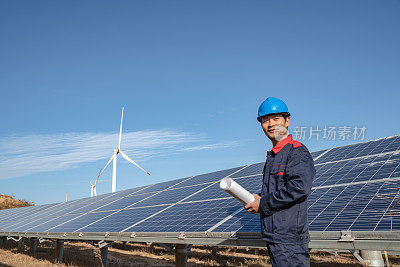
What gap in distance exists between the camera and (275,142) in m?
5.16

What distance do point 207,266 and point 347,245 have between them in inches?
679

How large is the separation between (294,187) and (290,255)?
0.90 meters

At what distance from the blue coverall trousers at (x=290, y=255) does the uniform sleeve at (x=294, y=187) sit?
48 centimetres

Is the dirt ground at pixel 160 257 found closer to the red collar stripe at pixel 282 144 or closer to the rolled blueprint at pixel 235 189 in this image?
the rolled blueprint at pixel 235 189

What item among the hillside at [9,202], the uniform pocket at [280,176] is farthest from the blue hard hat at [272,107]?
the hillside at [9,202]

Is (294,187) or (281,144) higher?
(281,144)

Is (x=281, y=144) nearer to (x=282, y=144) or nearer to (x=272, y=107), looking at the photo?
(x=282, y=144)

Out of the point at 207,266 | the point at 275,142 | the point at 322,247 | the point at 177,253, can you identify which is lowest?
the point at 207,266

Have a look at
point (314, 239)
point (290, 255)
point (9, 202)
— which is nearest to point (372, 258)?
point (314, 239)

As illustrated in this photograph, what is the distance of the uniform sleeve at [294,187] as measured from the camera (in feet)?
14.1

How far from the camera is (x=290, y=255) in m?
4.26

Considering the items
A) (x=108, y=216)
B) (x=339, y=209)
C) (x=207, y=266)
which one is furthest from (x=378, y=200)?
(x=207, y=266)

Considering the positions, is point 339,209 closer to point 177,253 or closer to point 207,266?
point 177,253

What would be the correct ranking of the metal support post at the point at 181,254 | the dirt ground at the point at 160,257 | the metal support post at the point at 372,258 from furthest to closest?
the dirt ground at the point at 160,257 < the metal support post at the point at 181,254 < the metal support post at the point at 372,258
